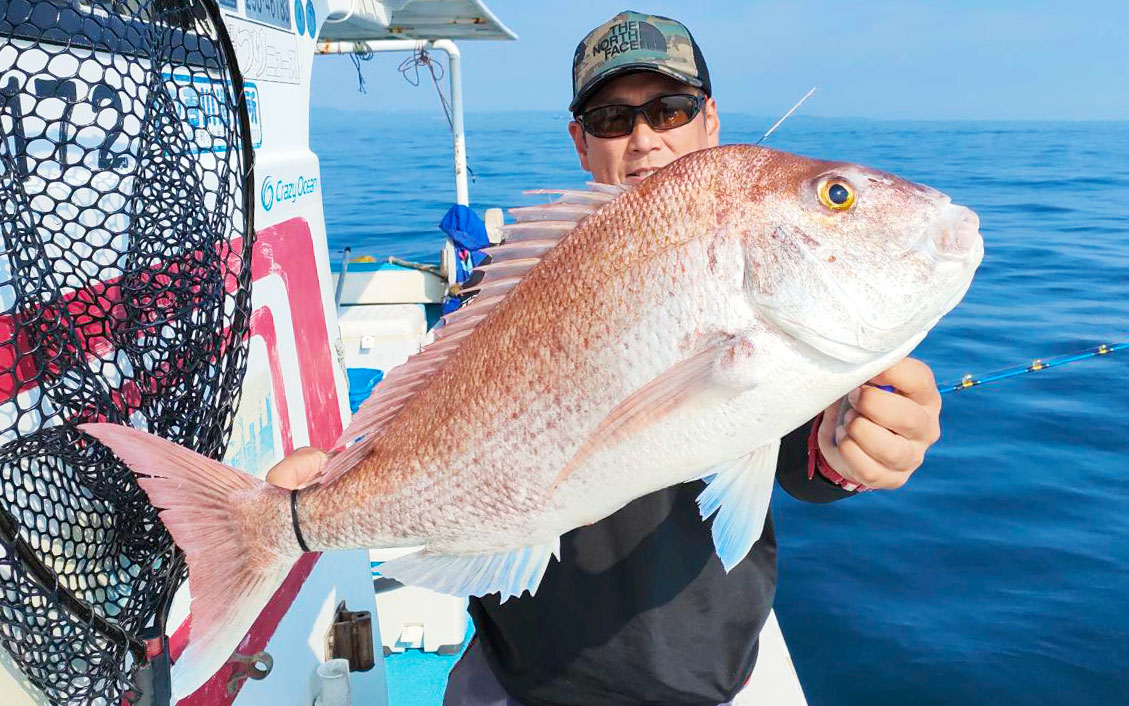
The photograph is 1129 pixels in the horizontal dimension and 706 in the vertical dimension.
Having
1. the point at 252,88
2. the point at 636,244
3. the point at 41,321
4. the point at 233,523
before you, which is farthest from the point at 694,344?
the point at 252,88

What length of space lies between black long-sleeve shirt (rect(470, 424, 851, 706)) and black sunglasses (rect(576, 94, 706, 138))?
3.34 ft

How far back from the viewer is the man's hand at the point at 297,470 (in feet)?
5.62

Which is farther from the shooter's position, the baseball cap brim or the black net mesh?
the baseball cap brim

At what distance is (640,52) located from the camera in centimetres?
227

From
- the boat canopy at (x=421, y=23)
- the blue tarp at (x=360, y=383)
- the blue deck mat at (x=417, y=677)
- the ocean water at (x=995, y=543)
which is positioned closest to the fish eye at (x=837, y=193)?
the ocean water at (x=995, y=543)

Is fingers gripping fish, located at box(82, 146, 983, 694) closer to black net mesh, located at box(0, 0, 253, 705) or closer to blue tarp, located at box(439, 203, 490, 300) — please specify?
black net mesh, located at box(0, 0, 253, 705)

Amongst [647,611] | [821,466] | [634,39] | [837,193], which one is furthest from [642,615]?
[634,39]

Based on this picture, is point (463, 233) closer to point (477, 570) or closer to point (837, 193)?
point (477, 570)

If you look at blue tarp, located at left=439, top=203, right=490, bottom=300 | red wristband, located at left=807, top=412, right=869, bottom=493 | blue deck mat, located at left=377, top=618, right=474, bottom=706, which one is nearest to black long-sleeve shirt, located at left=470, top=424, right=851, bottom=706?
red wristband, located at left=807, top=412, right=869, bottom=493

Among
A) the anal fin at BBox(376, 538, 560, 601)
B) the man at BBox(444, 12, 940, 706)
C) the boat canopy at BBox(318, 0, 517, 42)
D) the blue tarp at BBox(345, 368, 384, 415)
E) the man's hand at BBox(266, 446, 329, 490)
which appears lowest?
the blue tarp at BBox(345, 368, 384, 415)

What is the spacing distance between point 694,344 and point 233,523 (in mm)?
919

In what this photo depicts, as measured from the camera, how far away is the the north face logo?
2.29 metres

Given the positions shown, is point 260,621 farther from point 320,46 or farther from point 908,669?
point 320,46

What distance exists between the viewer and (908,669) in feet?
12.8
